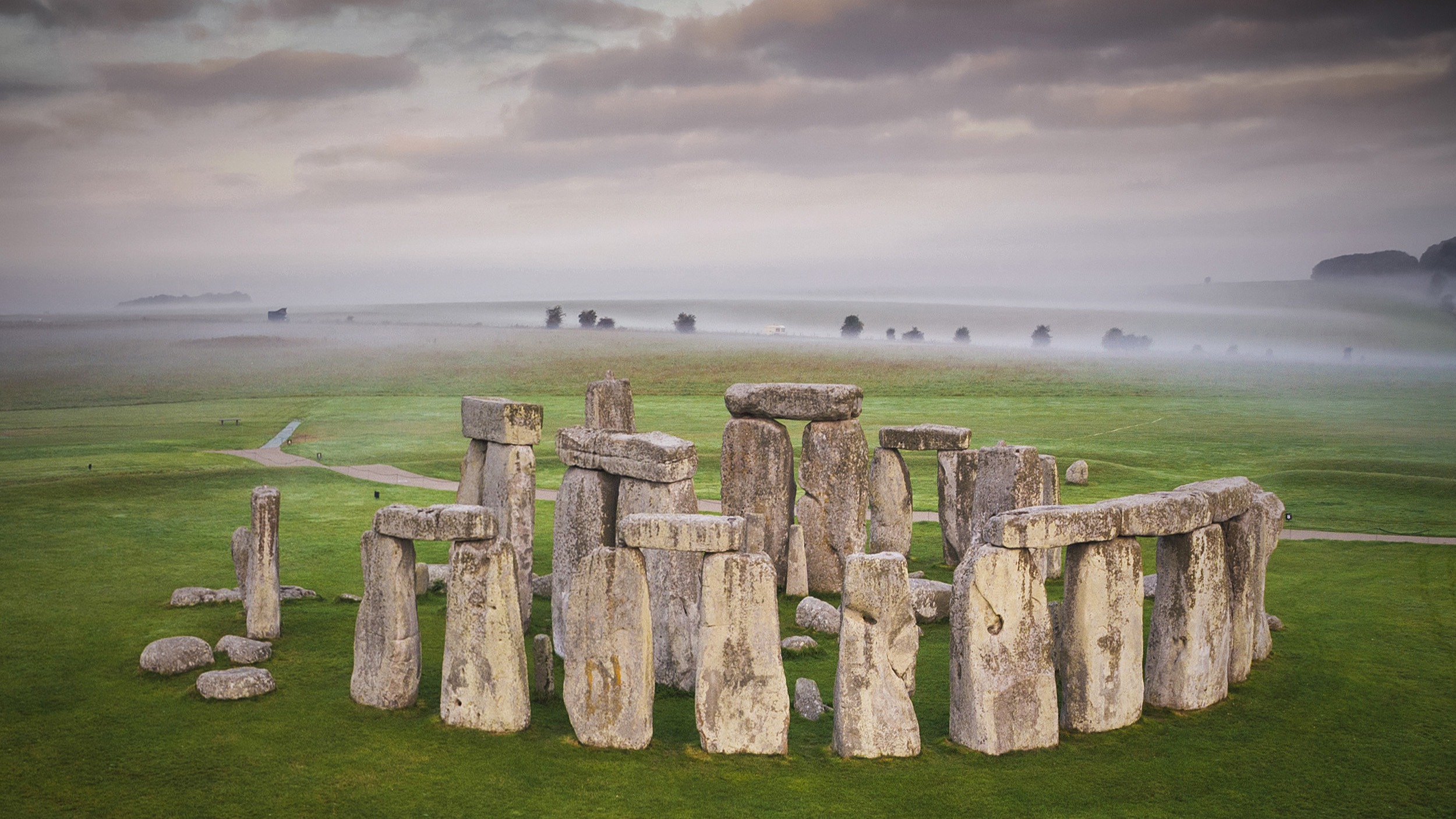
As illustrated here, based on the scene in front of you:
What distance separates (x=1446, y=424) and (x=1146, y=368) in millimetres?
33592

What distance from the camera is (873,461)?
18344 millimetres

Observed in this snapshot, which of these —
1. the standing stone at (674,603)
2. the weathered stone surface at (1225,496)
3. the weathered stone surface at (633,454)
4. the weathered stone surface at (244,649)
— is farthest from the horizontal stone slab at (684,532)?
the weathered stone surface at (244,649)

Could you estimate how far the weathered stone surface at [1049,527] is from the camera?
985 centimetres

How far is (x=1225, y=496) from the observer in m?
11.4

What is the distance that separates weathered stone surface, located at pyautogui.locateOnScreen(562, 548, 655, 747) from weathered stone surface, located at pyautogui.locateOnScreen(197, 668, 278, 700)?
374 centimetres

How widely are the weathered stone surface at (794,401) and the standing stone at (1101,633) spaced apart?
21.3 ft

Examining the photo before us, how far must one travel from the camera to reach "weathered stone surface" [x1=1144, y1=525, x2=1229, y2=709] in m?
11.0

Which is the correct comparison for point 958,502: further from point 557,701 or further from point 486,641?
point 486,641

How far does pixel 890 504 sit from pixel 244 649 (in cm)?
1038

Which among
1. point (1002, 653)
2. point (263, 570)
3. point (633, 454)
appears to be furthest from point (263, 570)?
point (1002, 653)

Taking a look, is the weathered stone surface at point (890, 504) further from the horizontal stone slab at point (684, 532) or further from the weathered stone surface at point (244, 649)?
the weathered stone surface at point (244, 649)

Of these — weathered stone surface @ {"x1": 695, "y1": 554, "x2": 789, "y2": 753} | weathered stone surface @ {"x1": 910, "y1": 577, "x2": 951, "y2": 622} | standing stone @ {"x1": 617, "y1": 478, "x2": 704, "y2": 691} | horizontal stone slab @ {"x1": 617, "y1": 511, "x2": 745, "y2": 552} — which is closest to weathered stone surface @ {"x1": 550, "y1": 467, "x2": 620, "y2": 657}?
standing stone @ {"x1": 617, "y1": 478, "x2": 704, "y2": 691}

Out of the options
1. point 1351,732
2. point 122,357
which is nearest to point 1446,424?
point 1351,732

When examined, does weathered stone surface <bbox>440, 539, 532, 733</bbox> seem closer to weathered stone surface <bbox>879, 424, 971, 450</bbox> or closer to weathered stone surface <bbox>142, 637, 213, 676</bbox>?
weathered stone surface <bbox>142, 637, 213, 676</bbox>
